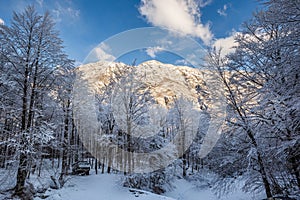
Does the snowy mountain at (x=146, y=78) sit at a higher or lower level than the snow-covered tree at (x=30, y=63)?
higher

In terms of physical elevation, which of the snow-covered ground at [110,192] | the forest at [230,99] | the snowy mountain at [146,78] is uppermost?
the snowy mountain at [146,78]

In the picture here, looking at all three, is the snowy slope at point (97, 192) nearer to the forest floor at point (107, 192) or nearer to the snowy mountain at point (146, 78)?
the forest floor at point (107, 192)

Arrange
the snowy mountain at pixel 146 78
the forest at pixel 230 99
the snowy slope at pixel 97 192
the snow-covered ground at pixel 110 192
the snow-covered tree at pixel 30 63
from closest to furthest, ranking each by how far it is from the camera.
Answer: the forest at pixel 230 99 < the snow-covered tree at pixel 30 63 < the snowy slope at pixel 97 192 < the snow-covered ground at pixel 110 192 < the snowy mountain at pixel 146 78

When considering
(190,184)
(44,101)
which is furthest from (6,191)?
(190,184)

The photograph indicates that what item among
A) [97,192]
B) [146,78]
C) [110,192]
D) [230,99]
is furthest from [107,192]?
[146,78]

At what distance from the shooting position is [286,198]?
4973 millimetres

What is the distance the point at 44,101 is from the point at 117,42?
12.6m

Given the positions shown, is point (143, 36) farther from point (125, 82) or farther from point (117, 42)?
point (125, 82)

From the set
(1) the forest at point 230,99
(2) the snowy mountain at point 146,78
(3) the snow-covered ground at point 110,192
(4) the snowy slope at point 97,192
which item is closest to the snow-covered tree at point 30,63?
(1) the forest at point 230,99

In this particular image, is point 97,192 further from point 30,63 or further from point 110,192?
point 30,63

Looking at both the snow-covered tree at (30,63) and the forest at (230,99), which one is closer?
the forest at (230,99)

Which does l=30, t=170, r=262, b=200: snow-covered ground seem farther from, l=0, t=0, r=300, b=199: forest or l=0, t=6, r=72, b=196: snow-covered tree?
l=0, t=6, r=72, b=196: snow-covered tree

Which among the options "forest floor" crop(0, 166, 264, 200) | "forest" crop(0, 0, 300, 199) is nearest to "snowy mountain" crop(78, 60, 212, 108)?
"forest" crop(0, 0, 300, 199)

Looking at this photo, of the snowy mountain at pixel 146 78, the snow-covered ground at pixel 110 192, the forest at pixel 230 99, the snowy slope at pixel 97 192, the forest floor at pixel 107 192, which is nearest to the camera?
the forest at pixel 230 99
